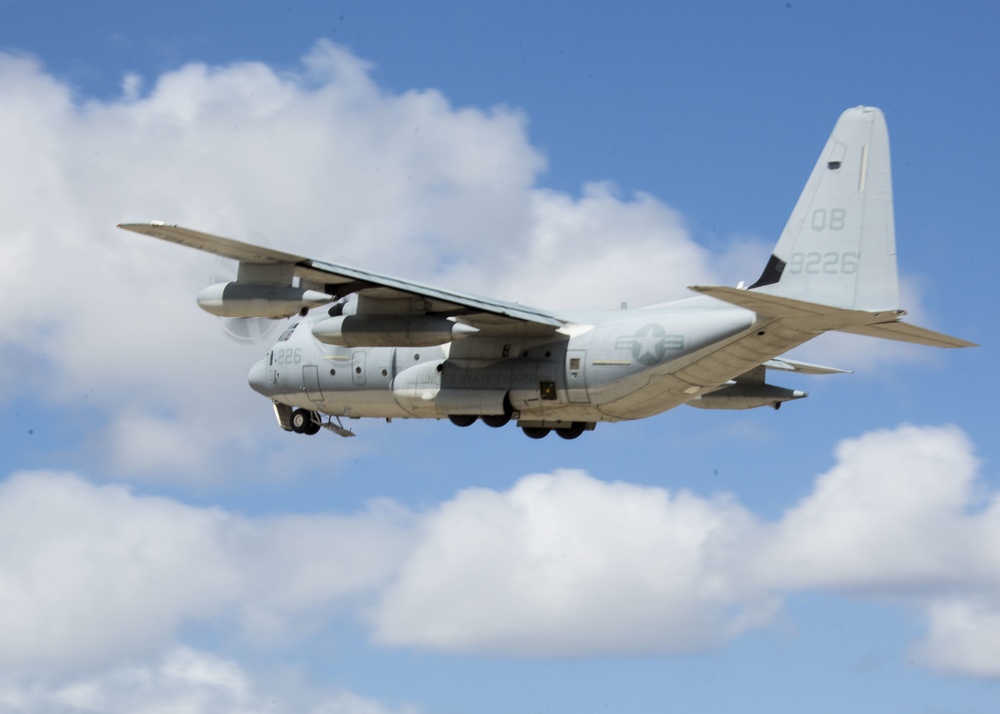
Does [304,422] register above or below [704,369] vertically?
above

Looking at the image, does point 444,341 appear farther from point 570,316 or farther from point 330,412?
point 330,412

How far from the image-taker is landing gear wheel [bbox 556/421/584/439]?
122 feet

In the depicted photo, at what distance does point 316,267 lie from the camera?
33.3 metres

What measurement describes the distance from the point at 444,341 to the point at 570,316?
3281mm

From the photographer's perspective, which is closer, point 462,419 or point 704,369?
point 704,369

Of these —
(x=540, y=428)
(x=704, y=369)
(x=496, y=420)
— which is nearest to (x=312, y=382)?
(x=496, y=420)

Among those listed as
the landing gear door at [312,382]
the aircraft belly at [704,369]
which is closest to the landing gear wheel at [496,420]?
the aircraft belly at [704,369]

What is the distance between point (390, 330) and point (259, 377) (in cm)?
706

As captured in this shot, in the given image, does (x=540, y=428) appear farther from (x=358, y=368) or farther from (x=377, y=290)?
(x=377, y=290)

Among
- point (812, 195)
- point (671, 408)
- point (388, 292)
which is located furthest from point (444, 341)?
point (812, 195)

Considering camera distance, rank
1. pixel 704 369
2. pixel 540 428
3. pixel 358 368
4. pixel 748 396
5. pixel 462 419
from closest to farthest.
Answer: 1. pixel 704 369
2. pixel 462 419
3. pixel 540 428
4. pixel 358 368
5. pixel 748 396

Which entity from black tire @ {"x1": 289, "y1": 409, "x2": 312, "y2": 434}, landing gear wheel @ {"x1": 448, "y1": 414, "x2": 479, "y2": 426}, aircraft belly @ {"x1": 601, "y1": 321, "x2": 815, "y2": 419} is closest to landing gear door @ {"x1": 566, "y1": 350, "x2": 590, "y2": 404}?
aircraft belly @ {"x1": 601, "y1": 321, "x2": 815, "y2": 419}

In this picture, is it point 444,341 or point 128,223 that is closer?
point 128,223

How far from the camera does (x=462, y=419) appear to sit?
3659cm
